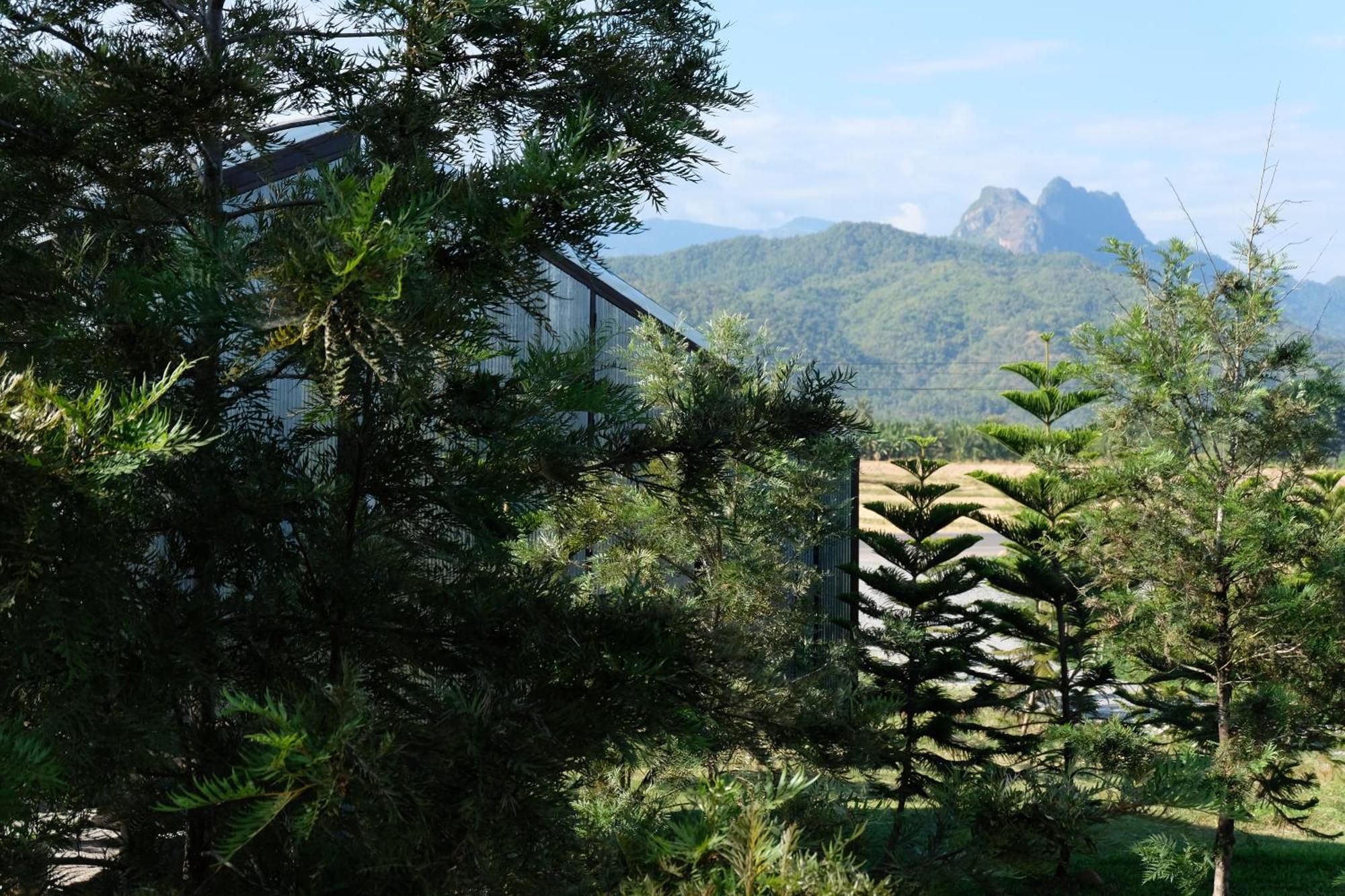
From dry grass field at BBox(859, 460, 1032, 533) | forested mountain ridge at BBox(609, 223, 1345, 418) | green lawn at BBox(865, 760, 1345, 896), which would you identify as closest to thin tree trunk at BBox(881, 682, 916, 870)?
green lawn at BBox(865, 760, 1345, 896)

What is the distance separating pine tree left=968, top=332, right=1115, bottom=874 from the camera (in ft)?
26.5

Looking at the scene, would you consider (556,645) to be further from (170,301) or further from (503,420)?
(170,301)

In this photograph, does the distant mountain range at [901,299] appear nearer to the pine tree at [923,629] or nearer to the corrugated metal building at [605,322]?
the corrugated metal building at [605,322]

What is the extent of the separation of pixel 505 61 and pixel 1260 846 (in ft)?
29.1

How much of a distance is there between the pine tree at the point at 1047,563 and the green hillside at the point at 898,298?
51.8m

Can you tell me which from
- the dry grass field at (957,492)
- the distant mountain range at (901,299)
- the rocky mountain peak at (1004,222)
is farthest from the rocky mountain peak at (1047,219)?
the dry grass field at (957,492)

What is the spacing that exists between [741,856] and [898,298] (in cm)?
8034

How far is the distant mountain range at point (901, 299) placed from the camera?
68.3 metres

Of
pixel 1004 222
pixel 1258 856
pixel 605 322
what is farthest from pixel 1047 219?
pixel 605 322

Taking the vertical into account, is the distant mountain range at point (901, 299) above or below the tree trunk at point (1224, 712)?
above

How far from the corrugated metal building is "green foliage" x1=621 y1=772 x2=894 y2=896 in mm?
1716

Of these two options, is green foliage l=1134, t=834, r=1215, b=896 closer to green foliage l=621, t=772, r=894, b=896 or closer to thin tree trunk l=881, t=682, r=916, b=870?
thin tree trunk l=881, t=682, r=916, b=870

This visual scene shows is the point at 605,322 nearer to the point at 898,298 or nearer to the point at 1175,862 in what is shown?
the point at 1175,862

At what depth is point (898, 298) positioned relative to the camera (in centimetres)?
7950
